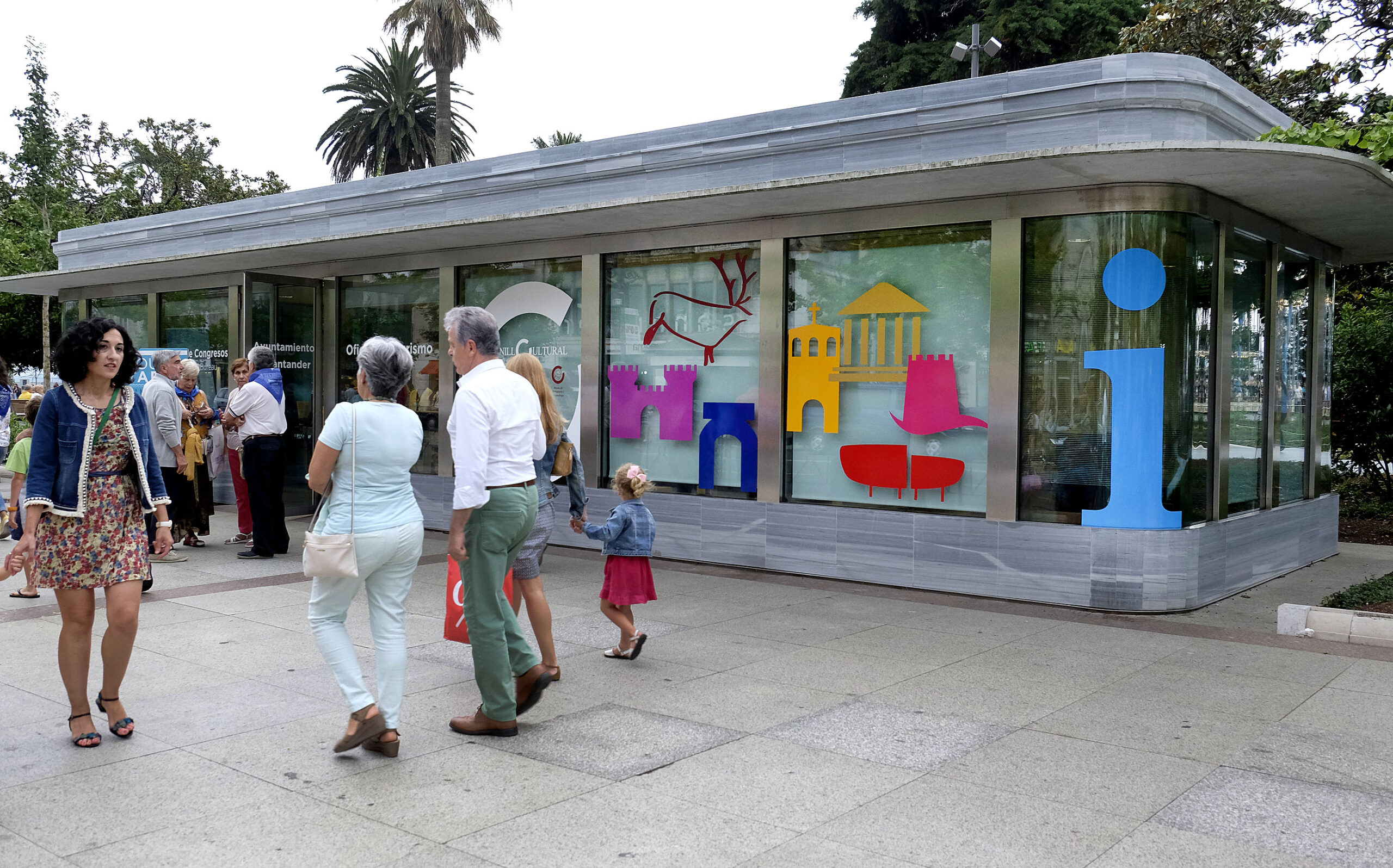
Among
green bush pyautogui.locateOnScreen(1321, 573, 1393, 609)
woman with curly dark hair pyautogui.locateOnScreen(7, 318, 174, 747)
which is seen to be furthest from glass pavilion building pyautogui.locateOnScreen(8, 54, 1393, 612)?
woman with curly dark hair pyautogui.locateOnScreen(7, 318, 174, 747)

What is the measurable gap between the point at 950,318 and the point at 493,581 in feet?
17.5

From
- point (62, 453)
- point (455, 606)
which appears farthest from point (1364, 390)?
point (62, 453)

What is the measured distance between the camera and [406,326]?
13055 mm

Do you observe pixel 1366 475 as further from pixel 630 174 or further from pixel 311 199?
pixel 311 199

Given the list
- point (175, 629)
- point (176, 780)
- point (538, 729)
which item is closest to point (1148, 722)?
point (538, 729)

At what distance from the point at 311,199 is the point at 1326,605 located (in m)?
11.7

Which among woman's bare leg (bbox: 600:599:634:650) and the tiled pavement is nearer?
the tiled pavement

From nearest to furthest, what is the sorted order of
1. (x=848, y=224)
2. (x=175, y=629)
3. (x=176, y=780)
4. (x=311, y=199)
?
(x=176, y=780)
(x=175, y=629)
(x=848, y=224)
(x=311, y=199)

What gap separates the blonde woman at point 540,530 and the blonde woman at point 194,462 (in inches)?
223

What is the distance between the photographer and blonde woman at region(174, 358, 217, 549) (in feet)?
34.3

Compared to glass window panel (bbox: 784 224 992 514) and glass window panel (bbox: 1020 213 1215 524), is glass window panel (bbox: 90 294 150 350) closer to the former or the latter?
glass window panel (bbox: 784 224 992 514)

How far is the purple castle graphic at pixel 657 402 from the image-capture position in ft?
34.4

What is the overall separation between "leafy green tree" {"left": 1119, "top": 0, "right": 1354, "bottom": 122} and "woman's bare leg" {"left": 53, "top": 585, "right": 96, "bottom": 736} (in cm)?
1531

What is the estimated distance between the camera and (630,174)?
419 inches
